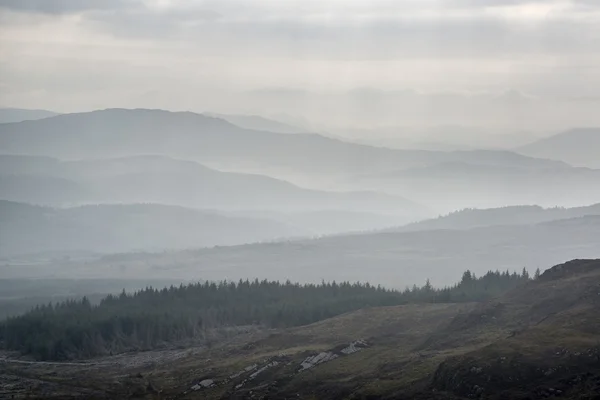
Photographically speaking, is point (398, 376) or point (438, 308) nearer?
point (398, 376)

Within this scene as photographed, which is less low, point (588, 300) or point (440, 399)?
point (588, 300)

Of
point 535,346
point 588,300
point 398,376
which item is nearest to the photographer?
point 535,346

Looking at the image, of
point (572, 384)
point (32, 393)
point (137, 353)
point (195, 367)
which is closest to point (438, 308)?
point (195, 367)

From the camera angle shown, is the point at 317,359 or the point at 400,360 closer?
the point at 400,360

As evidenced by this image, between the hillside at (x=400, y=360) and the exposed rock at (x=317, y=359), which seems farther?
the exposed rock at (x=317, y=359)

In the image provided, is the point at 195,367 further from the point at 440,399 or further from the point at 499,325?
the point at 440,399

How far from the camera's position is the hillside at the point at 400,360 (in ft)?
331

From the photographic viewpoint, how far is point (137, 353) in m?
195

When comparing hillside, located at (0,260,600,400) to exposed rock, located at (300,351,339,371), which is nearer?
hillside, located at (0,260,600,400)

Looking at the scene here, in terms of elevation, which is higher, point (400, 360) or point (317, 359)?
point (317, 359)

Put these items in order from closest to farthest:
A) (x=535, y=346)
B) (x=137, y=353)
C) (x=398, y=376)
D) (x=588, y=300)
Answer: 1. (x=535, y=346)
2. (x=398, y=376)
3. (x=588, y=300)
4. (x=137, y=353)

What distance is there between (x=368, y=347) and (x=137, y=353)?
62.8m

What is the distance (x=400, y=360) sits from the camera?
424 feet

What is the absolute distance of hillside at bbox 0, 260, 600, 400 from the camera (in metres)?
101
